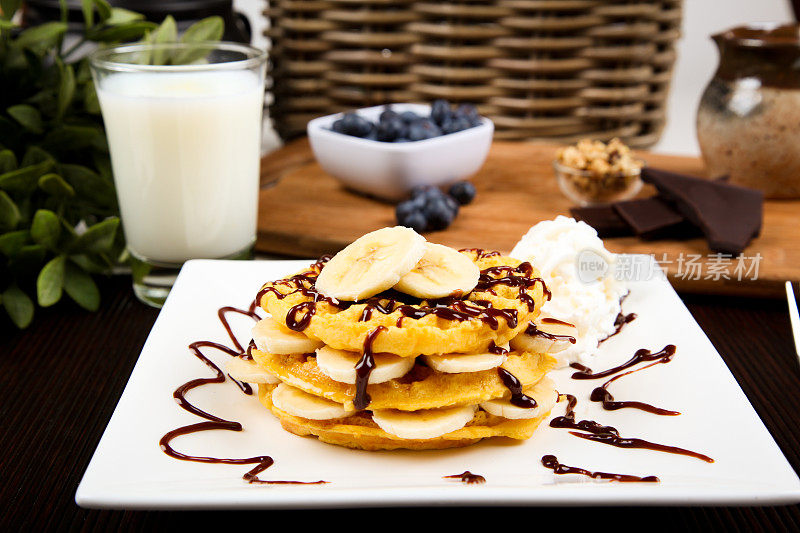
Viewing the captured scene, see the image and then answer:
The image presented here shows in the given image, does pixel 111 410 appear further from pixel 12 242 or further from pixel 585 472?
pixel 585 472

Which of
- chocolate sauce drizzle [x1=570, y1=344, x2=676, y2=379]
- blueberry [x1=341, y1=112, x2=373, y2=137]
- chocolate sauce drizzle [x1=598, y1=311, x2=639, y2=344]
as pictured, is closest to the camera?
chocolate sauce drizzle [x1=570, y1=344, x2=676, y2=379]

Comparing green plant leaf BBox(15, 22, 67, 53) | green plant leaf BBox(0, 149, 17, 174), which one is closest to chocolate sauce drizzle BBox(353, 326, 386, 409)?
green plant leaf BBox(0, 149, 17, 174)

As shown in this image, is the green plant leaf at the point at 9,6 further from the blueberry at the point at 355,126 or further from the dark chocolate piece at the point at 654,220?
the dark chocolate piece at the point at 654,220

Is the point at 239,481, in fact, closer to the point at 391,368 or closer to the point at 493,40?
the point at 391,368

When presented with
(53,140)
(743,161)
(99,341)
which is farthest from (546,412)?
(743,161)

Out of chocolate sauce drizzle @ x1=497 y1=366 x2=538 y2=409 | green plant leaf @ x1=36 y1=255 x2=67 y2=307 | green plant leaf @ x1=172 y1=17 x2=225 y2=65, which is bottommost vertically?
green plant leaf @ x1=36 y1=255 x2=67 y2=307

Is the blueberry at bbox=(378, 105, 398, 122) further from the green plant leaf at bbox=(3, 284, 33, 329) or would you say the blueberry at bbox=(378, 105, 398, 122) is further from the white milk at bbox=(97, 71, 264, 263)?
the green plant leaf at bbox=(3, 284, 33, 329)
